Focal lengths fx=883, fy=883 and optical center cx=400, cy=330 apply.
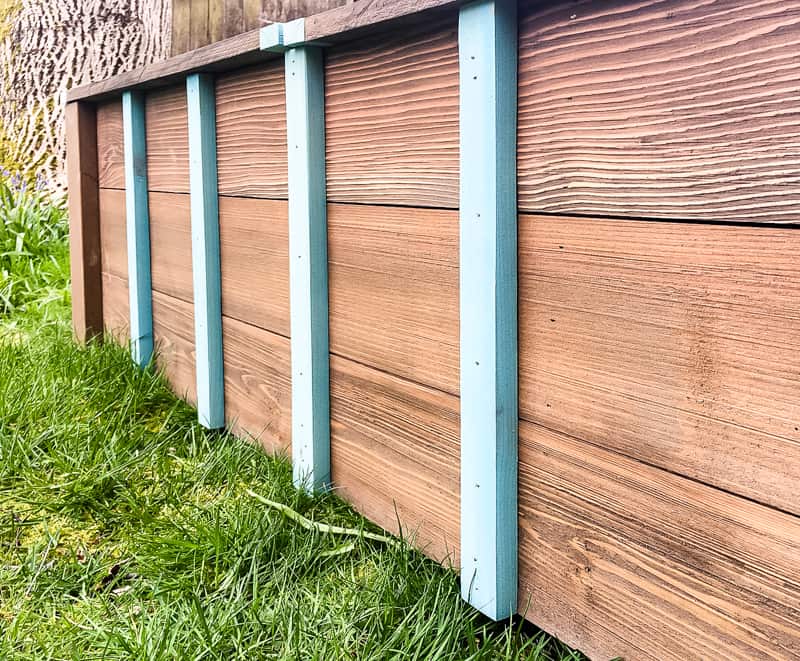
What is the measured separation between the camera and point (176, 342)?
294 centimetres

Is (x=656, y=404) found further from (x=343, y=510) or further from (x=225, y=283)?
(x=225, y=283)

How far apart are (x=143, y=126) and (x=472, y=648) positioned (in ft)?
7.33

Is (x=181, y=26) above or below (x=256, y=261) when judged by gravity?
above

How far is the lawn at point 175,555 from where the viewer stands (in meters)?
1.56

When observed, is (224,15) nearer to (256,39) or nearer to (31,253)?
(256,39)

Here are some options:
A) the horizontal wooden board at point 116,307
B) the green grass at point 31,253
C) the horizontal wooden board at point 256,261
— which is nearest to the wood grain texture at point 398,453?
the horizontal wooden board at point 256,261


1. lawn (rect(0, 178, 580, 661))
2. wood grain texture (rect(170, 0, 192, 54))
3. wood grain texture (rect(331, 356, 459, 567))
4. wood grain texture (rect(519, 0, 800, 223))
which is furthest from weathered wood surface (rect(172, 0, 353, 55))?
lawn (rect(0, 178, 580, 661))

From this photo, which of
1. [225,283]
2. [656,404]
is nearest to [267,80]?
[225,283]

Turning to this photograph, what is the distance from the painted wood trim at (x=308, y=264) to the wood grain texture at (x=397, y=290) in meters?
0.03

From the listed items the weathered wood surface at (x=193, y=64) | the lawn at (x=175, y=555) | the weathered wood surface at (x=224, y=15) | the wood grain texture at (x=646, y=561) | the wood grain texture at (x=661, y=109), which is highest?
the weathered wood surface at (x=224, y=15)

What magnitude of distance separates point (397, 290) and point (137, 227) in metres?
1.56

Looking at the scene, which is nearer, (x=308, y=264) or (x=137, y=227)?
(x=308, y=264)

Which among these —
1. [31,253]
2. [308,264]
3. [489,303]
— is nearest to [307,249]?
[308,264]

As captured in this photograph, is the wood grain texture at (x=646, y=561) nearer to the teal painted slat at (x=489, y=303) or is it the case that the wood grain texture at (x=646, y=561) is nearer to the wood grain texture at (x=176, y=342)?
the teal painted slat at (x=489, y=303)
